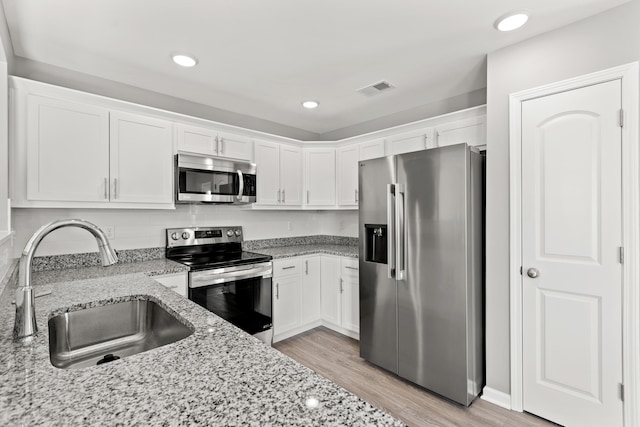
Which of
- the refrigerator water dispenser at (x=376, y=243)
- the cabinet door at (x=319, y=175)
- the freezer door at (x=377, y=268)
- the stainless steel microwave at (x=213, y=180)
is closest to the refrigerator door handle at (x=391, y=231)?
the freezer door at (x=377, y=268)

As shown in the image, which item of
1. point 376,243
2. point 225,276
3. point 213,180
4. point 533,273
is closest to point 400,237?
point 376,243

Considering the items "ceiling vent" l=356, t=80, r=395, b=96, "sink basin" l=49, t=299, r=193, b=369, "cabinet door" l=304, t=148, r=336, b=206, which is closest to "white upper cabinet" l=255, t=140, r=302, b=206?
"cabinet door" l=304, t=148, r=336, b=206

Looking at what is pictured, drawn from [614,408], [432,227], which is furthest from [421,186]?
[614,408]

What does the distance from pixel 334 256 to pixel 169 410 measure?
113 inches

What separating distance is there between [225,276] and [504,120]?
2505 mm

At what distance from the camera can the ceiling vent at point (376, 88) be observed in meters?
2.82

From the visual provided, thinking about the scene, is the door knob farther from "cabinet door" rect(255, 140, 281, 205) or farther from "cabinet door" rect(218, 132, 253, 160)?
"cabinet door" rect(218, 132, 253, 160)

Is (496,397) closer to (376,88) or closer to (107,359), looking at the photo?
(107,359)

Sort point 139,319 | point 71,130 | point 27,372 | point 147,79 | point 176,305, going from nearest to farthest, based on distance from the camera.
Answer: point 27,372 → point 176,305 → point 139,319 → point 71,130 → point 147,79

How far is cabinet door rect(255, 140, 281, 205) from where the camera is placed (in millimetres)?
3393

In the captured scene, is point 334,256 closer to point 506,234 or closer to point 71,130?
point 506,234

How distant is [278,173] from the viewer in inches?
141

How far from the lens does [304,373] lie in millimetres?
777

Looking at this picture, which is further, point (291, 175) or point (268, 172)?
point (291, 175)
